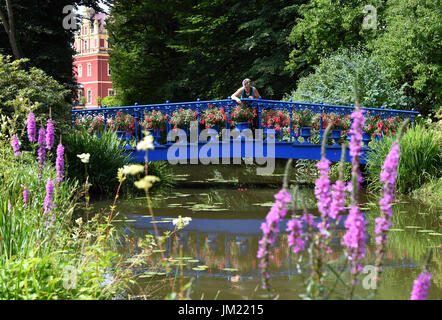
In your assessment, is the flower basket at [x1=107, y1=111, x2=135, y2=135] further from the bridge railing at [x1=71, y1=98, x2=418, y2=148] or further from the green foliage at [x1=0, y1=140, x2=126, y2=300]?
the green foliage at [x1=0, y1=140, x2=126, y2=300]

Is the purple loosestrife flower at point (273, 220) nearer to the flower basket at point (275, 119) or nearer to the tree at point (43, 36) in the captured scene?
the flower basket at point (275, 119)

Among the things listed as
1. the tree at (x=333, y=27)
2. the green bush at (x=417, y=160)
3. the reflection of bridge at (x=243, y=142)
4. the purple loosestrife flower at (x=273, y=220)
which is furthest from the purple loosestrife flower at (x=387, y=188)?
the tree at (x=333, y=27)

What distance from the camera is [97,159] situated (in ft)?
39.5

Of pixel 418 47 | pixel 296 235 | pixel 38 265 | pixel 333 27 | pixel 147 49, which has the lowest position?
pixel 38 265

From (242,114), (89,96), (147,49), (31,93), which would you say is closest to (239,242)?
(31,93)

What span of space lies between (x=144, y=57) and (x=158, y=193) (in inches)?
666

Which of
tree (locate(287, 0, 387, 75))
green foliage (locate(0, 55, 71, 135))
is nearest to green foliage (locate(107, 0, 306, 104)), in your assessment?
tree (locate(287, 0, 387, 75))

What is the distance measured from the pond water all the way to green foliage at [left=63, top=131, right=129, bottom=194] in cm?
85

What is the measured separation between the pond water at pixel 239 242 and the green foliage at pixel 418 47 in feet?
15.3

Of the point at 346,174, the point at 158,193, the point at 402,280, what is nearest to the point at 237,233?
the point at 402,280

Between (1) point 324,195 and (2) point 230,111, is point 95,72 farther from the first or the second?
(1) point 324,195

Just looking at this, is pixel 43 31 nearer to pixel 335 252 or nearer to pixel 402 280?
pixel 335 252

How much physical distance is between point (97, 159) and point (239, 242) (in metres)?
5.33

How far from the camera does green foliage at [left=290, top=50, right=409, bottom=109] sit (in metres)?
15.9
